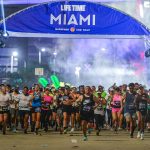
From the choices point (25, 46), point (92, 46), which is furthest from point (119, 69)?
point (25, 46)

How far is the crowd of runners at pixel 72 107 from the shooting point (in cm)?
1557

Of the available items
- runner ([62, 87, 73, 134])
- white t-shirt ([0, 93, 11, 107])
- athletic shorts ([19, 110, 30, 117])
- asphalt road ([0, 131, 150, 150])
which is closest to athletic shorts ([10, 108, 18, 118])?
athletic shorts ([19, 110, 30, 117])

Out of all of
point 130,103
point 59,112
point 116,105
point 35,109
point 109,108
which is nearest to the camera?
point 130,103

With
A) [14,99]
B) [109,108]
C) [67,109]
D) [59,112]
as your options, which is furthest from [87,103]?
[109,108]

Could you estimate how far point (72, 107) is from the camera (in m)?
18.0

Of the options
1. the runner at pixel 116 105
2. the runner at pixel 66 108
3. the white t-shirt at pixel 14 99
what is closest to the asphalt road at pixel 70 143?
the runner at pixel 66 108

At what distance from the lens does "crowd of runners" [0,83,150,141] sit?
1557 centimetres

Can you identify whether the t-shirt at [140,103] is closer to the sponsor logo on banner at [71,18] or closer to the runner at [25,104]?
the runner at [25,104]

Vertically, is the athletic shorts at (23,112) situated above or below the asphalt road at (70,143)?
above

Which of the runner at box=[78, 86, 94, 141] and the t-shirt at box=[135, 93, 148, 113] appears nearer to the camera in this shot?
the runner at box=[78, 86, 94, 141]

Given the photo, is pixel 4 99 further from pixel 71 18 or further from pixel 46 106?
pixel 71 18

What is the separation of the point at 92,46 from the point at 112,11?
5379 centimetres

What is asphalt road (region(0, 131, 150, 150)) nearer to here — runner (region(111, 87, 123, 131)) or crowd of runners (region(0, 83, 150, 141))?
crowd of runners (region(0, 83, 150, 141))

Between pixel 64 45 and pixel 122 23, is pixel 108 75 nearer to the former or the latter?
pixel 64 45
